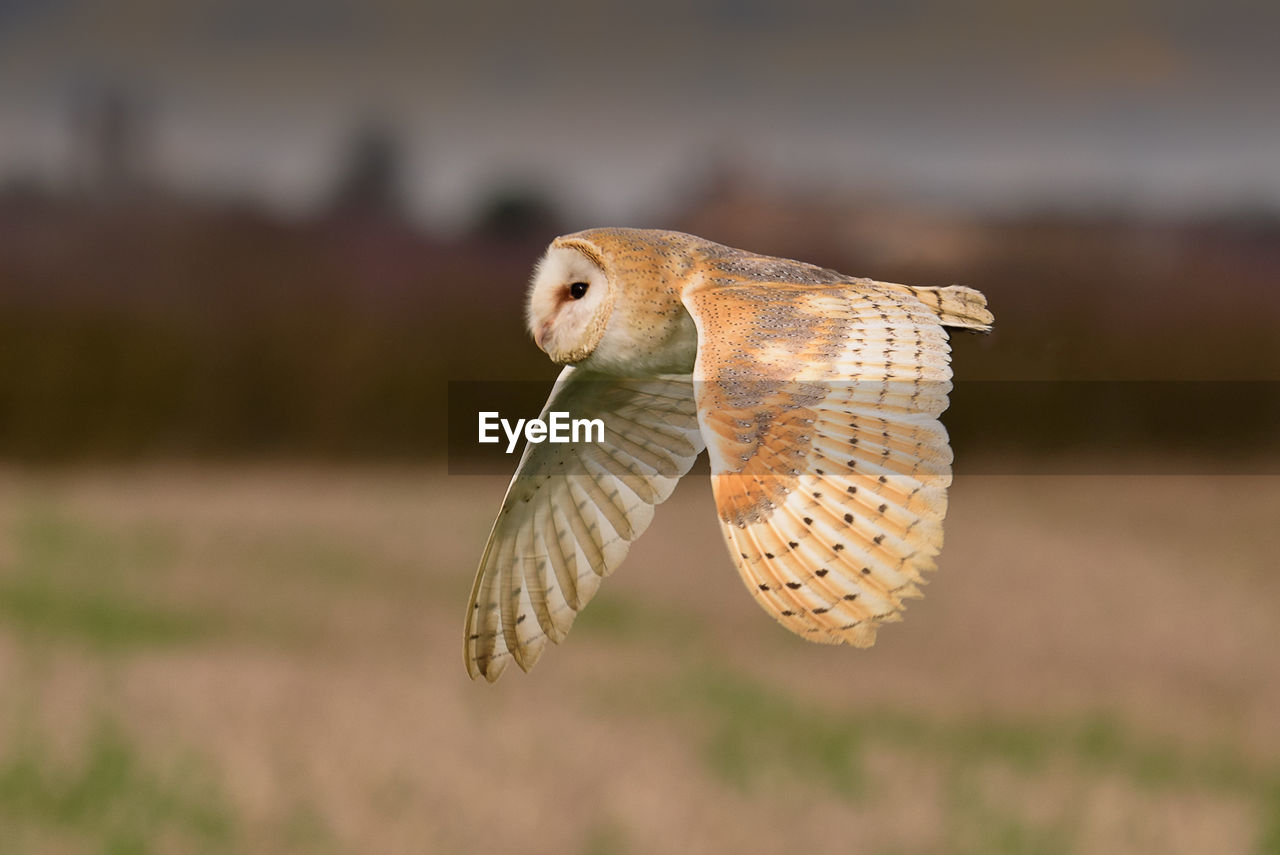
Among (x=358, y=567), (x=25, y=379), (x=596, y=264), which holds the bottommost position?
(x=358, y=567)

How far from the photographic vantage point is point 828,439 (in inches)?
21.1

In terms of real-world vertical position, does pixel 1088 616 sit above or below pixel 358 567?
above

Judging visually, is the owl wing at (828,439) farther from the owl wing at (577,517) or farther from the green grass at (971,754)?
the green grass at (971,754)

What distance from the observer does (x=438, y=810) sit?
1079 cm

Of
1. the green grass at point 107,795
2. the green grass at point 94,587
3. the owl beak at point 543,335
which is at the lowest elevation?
the green grass at point 94,587

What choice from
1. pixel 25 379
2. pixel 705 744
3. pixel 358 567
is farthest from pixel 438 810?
pixel 358 567

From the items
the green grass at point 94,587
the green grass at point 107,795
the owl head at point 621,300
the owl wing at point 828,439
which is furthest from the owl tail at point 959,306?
the green grass at point 94,587

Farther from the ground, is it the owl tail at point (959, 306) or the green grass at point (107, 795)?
the owl tail at point (959, 306)

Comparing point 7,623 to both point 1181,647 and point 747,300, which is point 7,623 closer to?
point 1181,647

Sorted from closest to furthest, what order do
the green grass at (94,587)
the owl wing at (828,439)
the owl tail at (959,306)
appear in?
the owl wing at (828,439)
the owl tail at (959,306)
the green grass at (94,587)

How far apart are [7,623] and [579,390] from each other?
1812cm

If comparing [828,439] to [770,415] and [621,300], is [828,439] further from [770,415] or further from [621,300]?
[621,300]

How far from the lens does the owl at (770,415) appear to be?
19.0 inches

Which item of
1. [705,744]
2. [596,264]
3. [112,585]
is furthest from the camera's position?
[112,585]
